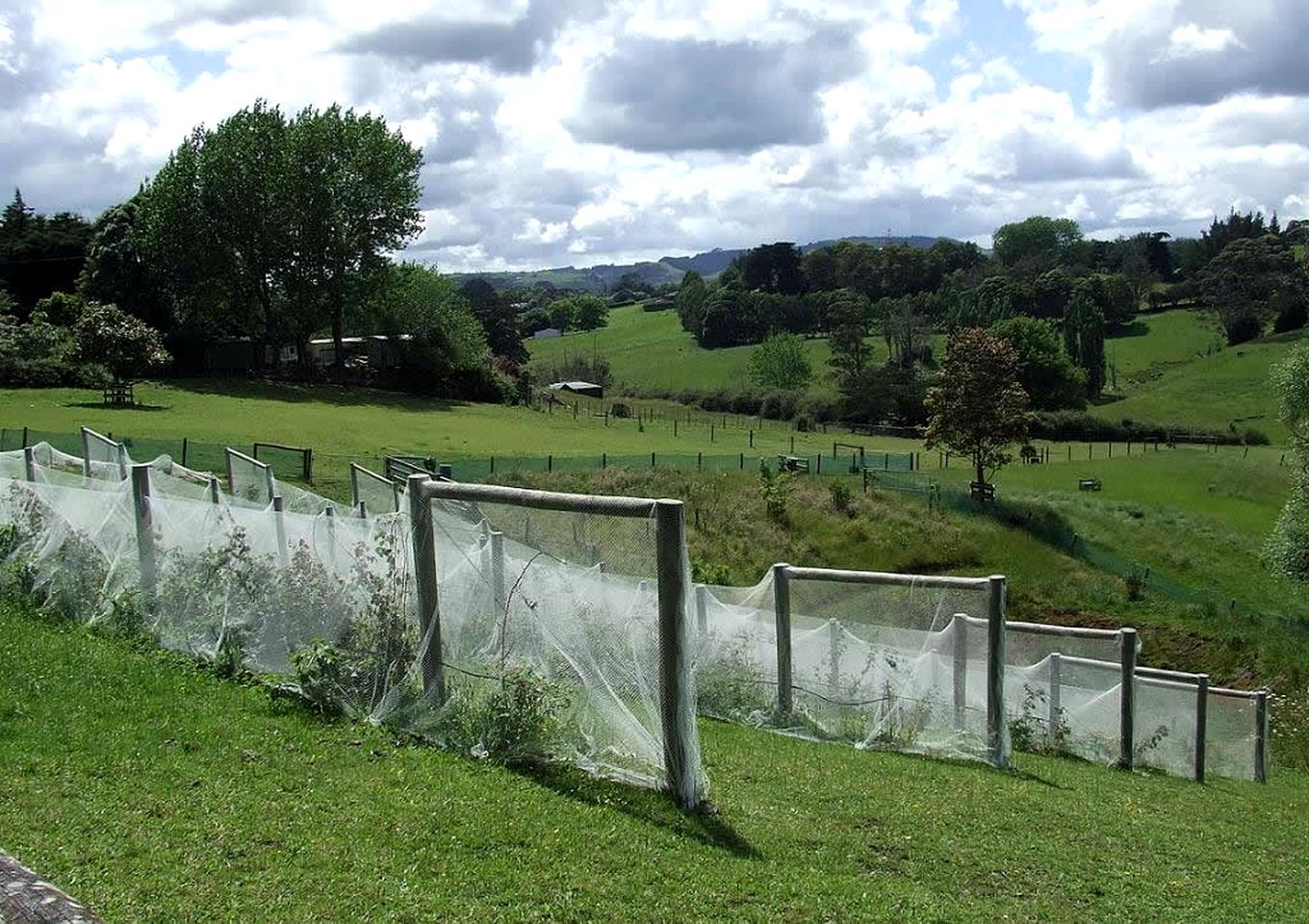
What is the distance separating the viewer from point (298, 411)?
57.9 metres

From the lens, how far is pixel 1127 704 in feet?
44.2

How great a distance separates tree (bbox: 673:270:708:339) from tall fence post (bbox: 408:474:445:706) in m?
143

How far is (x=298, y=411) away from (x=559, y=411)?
23.2 m

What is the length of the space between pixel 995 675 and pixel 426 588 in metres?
5.49

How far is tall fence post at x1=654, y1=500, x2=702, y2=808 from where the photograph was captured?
23.6 ft

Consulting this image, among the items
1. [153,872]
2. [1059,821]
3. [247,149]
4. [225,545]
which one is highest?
[247,149]

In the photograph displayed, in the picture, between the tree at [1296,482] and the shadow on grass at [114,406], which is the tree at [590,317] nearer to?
the shadow on grass at [114,406]

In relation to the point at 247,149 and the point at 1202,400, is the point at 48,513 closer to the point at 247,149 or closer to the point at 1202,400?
the point at 247,149

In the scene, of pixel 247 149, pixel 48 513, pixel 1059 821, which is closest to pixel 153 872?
pixel 1059 821

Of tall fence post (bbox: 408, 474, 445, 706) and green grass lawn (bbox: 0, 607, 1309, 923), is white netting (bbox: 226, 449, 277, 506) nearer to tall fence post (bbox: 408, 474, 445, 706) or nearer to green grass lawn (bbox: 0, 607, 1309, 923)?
green grass lawn (bbox: 0, 607, 1309, 923)

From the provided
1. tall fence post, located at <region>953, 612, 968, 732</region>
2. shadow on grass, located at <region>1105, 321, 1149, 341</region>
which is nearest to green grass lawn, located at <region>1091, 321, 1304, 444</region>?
shadow on grass, located at <region>1105, 321, 1149, 341</region>

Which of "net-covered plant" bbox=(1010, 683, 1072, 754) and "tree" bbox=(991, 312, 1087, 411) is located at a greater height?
"net-covered plant" bbox=(1010, 683, 1072, 754)

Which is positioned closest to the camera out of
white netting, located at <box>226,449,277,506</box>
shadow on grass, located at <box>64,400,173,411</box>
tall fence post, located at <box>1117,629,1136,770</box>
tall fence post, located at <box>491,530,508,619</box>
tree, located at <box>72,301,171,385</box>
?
tall fence post, located at <box>491,530,508,619</box>

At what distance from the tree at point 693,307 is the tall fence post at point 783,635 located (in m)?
140
